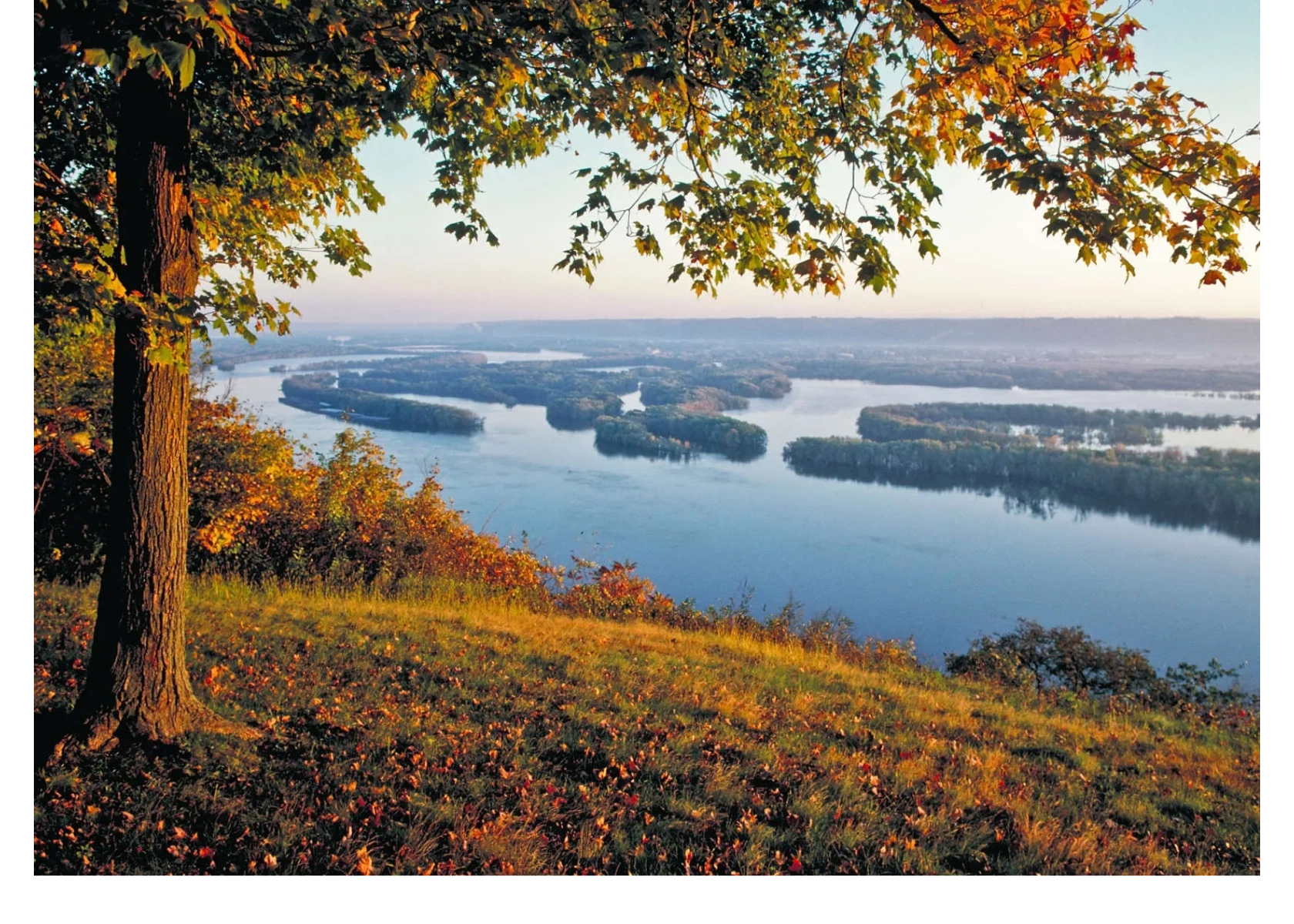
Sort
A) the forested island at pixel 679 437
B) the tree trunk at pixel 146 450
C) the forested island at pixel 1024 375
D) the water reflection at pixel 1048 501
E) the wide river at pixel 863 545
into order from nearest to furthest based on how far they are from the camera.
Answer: the tree trunk at pixel 146 450, the wide river at pixel 863 545, the water reflection at pixel 1048 501, the forested island at pixel 679 437, the forested island at pixel 1024 375

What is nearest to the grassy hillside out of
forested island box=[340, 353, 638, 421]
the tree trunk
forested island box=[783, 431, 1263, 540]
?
the tree trunk

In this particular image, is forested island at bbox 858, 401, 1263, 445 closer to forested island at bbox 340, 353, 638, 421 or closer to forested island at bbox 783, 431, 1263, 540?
forested island at bbox 783, 431, 1263, 540

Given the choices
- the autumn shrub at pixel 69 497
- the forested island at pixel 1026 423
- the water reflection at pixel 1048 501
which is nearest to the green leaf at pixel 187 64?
the autumn shrub at pixel 69 497

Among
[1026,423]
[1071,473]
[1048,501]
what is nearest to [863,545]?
[1048,501]

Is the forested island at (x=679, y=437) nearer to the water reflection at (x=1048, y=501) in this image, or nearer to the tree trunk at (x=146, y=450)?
the water reflection at (x=1048, y=501)

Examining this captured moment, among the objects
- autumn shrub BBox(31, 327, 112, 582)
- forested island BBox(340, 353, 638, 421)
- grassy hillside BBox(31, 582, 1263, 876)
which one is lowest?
grassy hillside BBox(31, 582, 1263, 876)

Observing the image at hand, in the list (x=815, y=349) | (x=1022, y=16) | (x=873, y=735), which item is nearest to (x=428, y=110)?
(x=1022, y=16)
